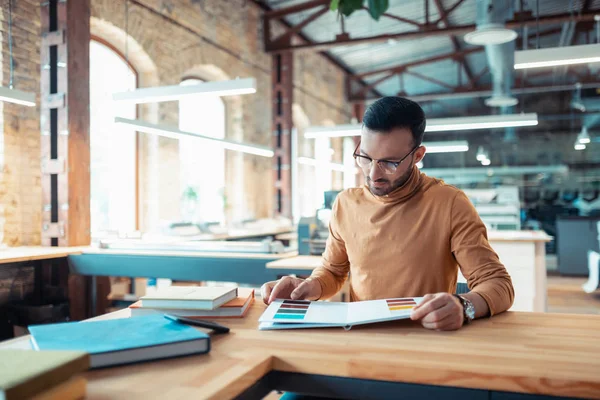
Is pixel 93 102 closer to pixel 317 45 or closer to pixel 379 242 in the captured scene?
pixel 317 45

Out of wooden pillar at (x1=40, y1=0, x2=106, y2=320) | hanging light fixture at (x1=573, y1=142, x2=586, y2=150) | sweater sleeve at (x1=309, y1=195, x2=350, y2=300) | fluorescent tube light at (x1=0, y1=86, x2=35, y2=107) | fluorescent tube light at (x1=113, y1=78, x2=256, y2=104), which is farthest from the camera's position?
hanging light fixture at (x1=573, y1=142, x2=586, y2=150)

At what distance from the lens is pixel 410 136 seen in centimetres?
165

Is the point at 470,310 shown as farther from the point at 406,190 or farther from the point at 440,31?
the point at 440,31

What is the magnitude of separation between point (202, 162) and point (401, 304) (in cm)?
733

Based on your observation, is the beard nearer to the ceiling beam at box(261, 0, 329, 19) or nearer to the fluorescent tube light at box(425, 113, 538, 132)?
the fluorescent tube light at box(425, 113, 538, 132)

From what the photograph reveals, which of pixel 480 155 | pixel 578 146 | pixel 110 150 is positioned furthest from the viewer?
pixel 480 155

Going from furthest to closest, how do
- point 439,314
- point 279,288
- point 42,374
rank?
1. point 279,288
2. point 439,314
3. point 42,374

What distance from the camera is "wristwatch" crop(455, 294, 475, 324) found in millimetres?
1343

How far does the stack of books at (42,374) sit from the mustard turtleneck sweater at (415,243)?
1049 millimetres

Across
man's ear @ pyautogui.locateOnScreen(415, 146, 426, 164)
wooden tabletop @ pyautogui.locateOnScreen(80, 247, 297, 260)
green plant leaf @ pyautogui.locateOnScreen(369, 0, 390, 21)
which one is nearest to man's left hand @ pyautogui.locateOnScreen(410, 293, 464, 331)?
man's ear @ pyautogui.locateOnScreen(415, 146, 426, 164)

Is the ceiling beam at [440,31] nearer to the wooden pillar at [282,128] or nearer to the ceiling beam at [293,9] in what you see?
the wooden pillar at [282,128]

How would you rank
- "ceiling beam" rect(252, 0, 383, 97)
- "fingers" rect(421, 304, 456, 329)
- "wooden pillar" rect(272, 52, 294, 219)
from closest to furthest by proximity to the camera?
1. "fingers" rect(421, 304, 456, 329)
2. "ceiling beam" rect(252, 0, 383, 97)
3. "wooden pillar" rect(272, 52, 294, 219)

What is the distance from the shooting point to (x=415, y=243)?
1709mm

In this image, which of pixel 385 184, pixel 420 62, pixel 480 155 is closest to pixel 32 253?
pixel 385 184
